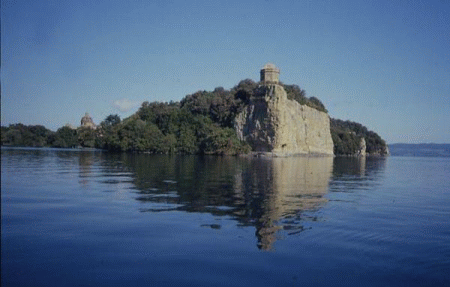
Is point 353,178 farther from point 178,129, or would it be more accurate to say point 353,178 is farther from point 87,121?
point 87,121

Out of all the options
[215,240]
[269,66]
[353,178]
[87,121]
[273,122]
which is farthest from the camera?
[87,121]

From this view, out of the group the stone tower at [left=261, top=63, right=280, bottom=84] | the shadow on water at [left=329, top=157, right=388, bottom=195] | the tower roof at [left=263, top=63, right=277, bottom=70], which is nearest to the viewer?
the shadow on water at [left=329, top=157, right=388, bottom=195]

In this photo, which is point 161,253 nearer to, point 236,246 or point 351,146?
point 236,246

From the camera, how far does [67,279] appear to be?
929 cm

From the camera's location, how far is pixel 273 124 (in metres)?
113

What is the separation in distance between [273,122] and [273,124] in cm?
58

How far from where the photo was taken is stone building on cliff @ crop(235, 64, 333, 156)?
371 feet

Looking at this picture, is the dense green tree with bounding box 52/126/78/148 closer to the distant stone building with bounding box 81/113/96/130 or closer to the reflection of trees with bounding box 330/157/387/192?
the distant stone building with bounding box 81/113/96/130

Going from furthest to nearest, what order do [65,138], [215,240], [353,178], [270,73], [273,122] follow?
[270,73], [65,138], [273,122], [353,178], [215,240]

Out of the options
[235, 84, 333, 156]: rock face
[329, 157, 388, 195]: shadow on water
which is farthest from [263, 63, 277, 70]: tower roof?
[329, 157, 388, 195]: shadow on water

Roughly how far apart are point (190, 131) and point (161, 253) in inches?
4073

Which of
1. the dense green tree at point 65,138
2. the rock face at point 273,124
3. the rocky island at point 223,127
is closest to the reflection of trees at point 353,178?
the rocky island at point 223,127

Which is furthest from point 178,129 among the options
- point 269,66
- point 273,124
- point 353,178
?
point 353,178

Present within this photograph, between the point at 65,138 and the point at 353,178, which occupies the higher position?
the point at 65,138
